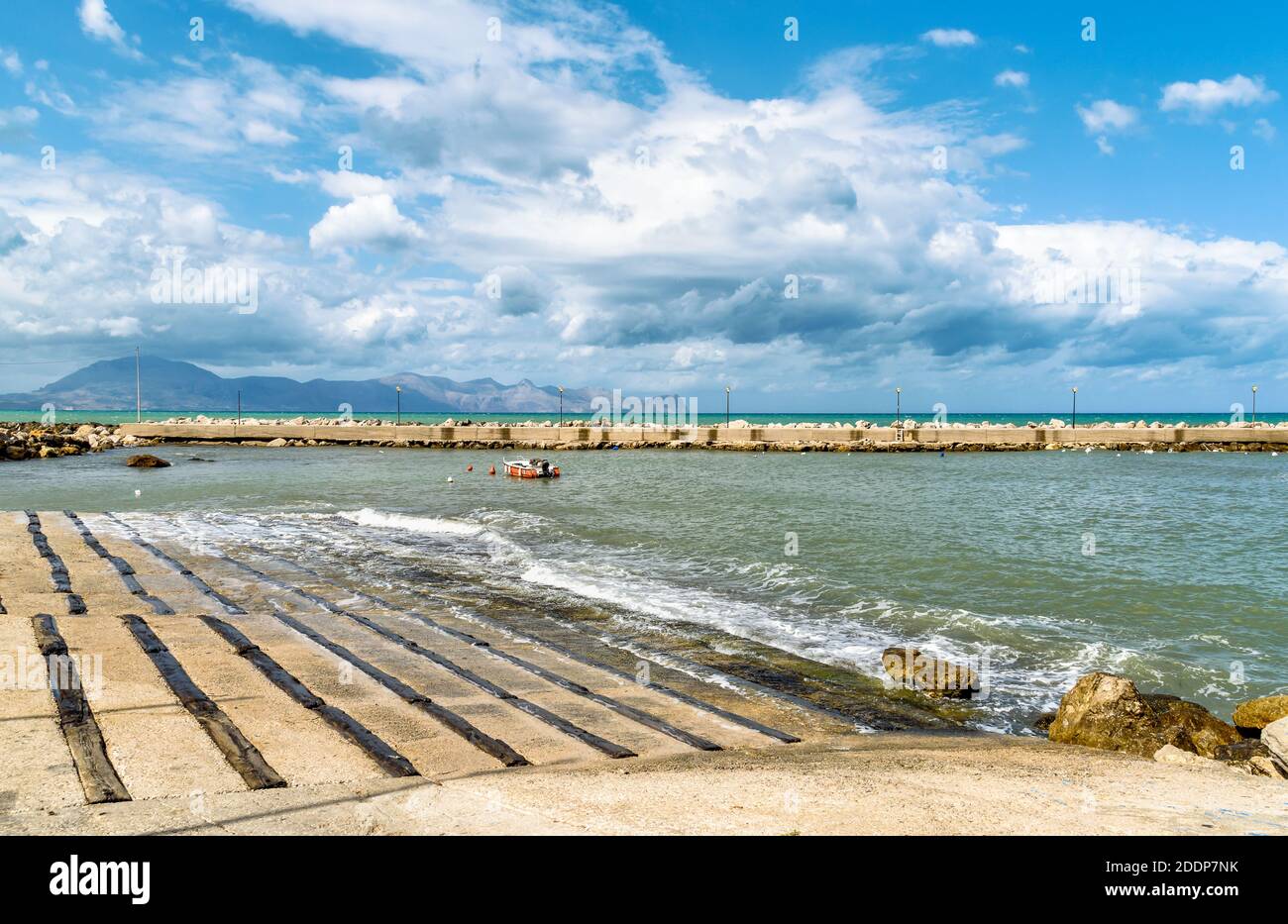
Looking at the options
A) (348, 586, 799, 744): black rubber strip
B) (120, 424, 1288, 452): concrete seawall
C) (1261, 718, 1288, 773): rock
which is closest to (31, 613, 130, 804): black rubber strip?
(348, 586, 799, 744): black rubber strip

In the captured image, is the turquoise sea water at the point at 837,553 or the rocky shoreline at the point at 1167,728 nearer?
the rocky shoreline at the point at 1167,728

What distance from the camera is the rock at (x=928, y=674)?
11.5m

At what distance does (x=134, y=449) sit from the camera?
71.8 meters

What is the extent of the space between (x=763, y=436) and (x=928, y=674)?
230ft

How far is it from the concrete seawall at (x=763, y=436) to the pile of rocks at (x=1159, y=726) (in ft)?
228

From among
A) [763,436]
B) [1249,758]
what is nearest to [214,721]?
[1249,758]

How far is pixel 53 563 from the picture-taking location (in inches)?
678

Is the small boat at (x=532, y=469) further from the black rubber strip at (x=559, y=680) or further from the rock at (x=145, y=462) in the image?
the black rubber strip at (x=559, y=680)

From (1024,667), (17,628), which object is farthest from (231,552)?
(1024,667)

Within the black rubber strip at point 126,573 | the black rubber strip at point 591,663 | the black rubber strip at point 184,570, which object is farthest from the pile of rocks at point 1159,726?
the black rubber strip at point 126,573

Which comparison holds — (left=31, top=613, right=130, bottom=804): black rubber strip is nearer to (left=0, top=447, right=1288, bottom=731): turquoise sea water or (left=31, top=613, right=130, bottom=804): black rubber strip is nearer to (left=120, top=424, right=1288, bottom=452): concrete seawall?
(left=0, top=447, right=1288, bottom=731): turquoise sea water

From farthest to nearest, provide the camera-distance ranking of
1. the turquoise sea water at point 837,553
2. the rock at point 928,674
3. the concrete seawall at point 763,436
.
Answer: the concrete seawall at point 763,436
the turquoise sea water at point 837,553
the rock at point 928,674
